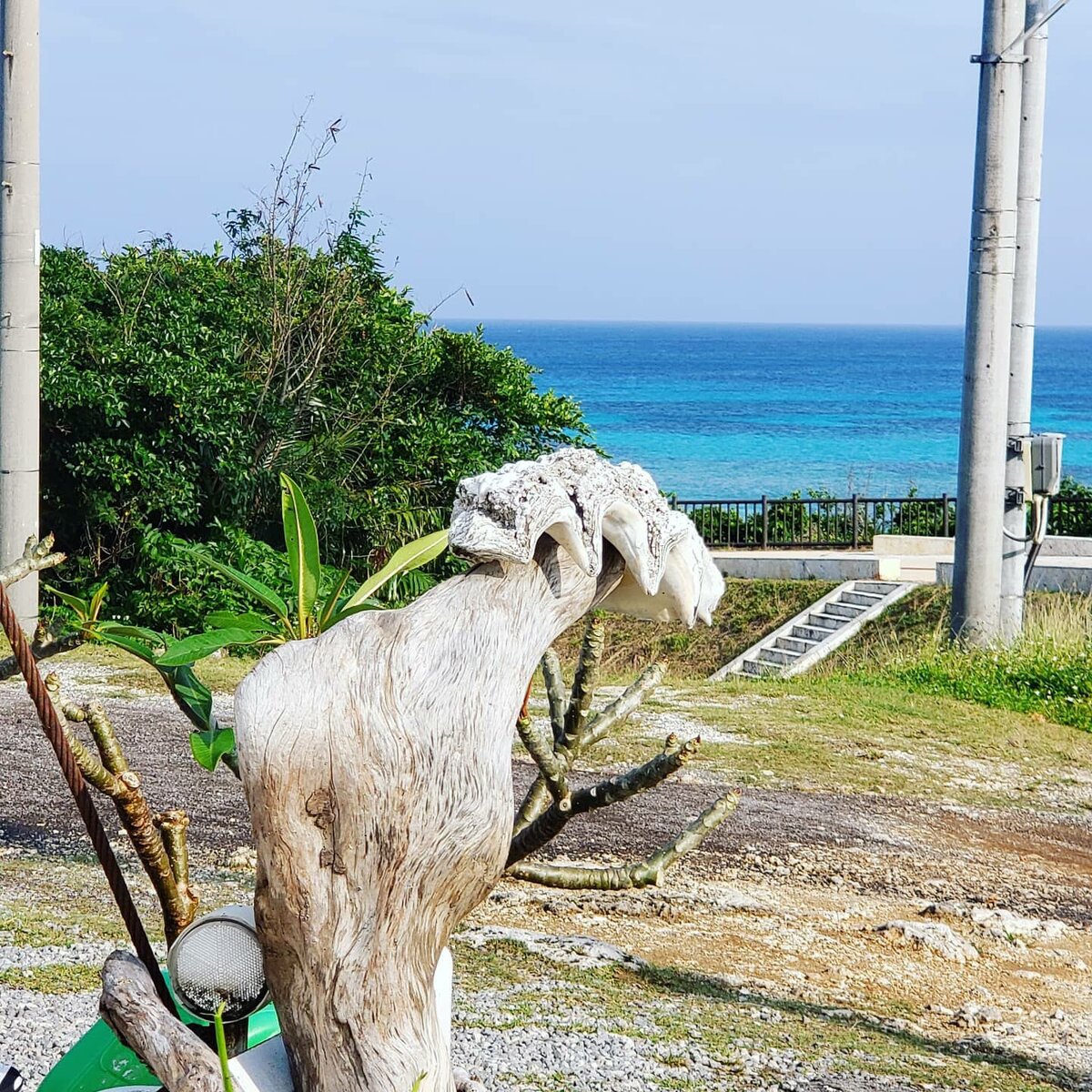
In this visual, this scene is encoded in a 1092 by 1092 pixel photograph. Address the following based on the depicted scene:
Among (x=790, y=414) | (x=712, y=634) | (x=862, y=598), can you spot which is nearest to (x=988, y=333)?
(x=862, y=598)

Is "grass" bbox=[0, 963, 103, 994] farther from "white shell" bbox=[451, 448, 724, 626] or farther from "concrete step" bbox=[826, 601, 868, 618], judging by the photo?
"concrete step" bbox=[826, 601, 868, 618]

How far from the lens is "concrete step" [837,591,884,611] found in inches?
648

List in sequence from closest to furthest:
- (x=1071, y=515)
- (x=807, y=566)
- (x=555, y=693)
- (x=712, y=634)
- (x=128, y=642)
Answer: (x=128, y=642), (x=555, y=693), (x=712, y=634), (x=807, y=566), (x=1071, y=515)

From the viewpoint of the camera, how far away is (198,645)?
276 centimetres

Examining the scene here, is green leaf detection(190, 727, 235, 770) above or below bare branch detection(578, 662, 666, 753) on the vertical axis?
above

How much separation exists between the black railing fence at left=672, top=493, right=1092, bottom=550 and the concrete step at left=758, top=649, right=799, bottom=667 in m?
5.49

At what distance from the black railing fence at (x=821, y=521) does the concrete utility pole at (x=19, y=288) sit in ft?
43.2

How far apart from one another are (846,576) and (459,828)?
16433mm

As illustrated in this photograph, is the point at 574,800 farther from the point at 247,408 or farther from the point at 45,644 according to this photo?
the point at 247,408

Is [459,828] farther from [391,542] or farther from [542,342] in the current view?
[542,342]

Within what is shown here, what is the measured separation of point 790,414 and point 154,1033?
95.2 meters

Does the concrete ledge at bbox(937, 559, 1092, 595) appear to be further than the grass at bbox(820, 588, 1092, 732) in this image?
Yes

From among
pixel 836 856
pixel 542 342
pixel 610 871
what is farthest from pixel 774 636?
pixel 542 342

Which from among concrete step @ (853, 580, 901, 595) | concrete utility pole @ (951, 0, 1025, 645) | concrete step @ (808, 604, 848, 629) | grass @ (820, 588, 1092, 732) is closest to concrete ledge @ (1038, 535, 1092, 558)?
concrete step @ (853, 580, 901, 595)
